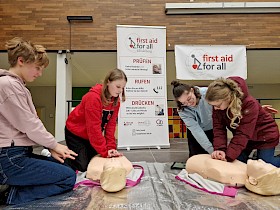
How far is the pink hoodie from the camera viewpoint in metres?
1.00

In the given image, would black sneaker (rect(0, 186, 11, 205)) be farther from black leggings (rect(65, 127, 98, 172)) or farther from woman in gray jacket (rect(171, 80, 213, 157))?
woman in gray jacket (rect(171, 80, 213, 157))

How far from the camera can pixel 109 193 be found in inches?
46.6

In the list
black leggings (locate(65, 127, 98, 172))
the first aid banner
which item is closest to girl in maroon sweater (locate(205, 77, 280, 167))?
black leggings (locate(65, 127, 98, 172))

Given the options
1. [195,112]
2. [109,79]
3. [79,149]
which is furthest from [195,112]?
[79,149]

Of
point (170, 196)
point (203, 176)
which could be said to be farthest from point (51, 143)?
point (203, 176)

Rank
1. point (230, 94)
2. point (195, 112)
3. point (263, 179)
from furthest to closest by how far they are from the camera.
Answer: point (195, 112)
point (230, 94)
point (263, 179)

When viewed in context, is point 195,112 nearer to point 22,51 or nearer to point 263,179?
point 263,179

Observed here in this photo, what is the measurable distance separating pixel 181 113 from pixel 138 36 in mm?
1822

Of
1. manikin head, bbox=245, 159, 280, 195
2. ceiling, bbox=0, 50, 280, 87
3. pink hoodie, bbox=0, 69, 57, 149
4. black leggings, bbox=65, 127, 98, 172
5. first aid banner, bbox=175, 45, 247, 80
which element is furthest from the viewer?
ceiling, bbox=0, 50, 280, 87

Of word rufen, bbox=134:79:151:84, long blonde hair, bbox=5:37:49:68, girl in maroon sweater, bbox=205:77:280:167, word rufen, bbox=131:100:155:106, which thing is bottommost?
girl in maroon sweater, bbox=205:77:280:167

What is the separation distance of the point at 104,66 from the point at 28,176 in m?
4.54

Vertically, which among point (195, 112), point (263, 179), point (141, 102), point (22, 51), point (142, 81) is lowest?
point (263, 179)

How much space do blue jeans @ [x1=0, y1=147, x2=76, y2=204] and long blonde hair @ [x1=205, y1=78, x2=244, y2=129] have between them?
35.0 inches

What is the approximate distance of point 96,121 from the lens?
157cm
